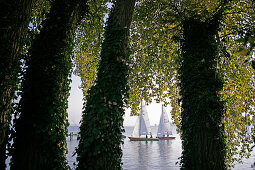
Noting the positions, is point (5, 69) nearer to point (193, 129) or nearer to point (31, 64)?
point (31, 64)

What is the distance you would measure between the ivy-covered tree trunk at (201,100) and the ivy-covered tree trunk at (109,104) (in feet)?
7.36

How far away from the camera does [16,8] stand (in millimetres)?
3924

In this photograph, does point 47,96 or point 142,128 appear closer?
point 47,96

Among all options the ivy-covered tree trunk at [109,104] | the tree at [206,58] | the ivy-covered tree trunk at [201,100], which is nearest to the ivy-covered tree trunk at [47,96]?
the ivy-covered tree trunk at [109,104]

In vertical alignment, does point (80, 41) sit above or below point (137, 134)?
above

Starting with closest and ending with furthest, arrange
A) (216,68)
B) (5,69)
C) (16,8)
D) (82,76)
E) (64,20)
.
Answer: (5,69) → (16,8) → (64,20) → (216,68) → (82,76)

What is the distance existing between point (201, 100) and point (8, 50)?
5073mm

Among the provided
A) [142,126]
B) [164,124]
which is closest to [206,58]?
[142,126]

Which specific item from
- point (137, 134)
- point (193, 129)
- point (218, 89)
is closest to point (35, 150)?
A: point (193, 129)

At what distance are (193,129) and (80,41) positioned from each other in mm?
6345

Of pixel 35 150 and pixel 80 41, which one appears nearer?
pixel 35 150

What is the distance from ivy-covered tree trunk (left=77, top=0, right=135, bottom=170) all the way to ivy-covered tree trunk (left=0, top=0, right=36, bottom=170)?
160 cm

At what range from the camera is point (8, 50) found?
374cm

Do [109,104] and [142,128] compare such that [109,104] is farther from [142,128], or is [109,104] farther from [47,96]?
[142,128]
